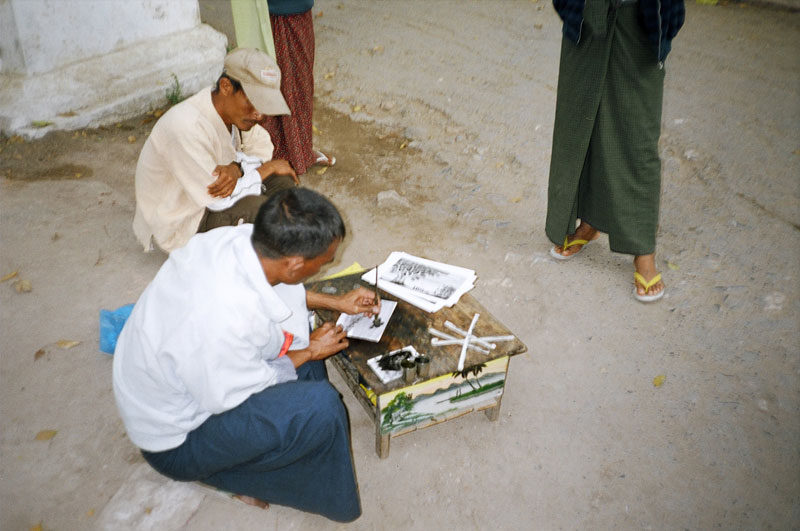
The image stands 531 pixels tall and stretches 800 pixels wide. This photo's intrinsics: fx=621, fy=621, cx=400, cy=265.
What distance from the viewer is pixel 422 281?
2.91 m

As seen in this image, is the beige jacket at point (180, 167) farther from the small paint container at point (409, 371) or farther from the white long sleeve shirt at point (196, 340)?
the small paint container at point (409, 371)

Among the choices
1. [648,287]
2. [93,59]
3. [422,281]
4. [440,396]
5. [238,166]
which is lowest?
[648,287]

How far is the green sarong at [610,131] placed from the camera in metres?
2.97

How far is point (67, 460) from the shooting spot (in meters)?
2.59

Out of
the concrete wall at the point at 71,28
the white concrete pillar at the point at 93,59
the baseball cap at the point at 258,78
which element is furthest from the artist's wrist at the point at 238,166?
the concrete wall at the point at 71,28

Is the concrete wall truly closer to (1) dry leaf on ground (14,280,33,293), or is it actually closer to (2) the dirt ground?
(2) the dirt ground

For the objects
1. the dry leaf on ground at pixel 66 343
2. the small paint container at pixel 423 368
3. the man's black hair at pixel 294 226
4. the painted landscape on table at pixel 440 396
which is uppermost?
the man's black hair at pixel 294 226

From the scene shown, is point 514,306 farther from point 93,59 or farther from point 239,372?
point 93,59

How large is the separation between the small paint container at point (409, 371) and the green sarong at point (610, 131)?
1.64 metres

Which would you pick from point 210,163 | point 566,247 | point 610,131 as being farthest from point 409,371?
point 566,247

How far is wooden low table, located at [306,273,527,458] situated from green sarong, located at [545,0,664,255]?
45.1 inches

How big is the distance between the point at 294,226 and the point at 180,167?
4.82ft

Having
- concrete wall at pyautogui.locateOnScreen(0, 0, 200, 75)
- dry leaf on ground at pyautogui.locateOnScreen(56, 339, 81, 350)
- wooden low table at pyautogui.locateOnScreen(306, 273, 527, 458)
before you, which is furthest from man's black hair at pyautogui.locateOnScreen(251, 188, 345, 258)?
concrete wall at pyautogui.locateOnScreen(0, 0, 200, 75)

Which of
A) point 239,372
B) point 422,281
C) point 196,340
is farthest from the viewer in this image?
point 422,281
